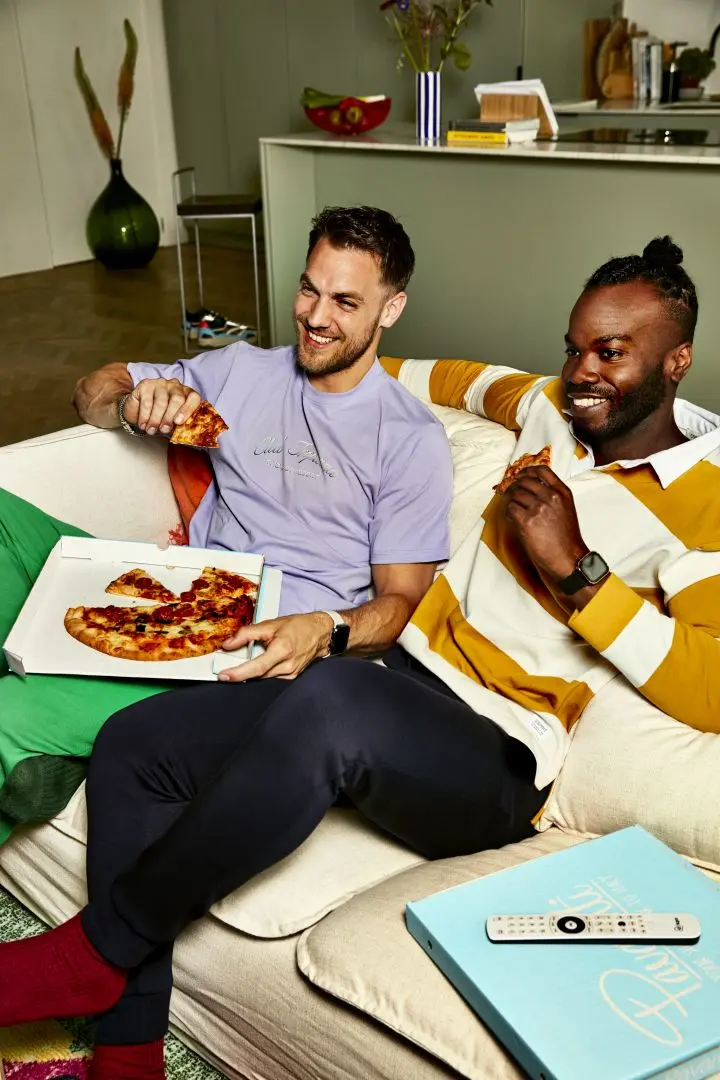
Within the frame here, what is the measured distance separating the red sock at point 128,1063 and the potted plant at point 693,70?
4.97 m

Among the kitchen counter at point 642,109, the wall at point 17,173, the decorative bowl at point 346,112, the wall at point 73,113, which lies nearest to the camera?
the decorative bowl at point 346,112

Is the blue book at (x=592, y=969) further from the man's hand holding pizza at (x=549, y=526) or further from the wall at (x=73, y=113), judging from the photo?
the wall at (x=73, y=113)

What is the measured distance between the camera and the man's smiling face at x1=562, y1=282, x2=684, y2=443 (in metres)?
1.57

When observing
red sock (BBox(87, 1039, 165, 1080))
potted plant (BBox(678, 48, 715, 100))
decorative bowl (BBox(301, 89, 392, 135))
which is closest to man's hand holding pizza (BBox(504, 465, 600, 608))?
red sock (BBox(87, 1039, 165, 1080))

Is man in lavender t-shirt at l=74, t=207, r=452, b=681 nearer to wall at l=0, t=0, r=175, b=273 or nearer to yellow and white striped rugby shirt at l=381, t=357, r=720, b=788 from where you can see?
yellow and white striped rugby shirt at l=381, t=357, r=720, b=788

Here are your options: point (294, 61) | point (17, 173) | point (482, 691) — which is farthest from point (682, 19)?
point (482, 691)

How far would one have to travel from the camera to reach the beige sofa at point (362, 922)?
1.19 m

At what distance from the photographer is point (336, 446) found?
6.07 ft

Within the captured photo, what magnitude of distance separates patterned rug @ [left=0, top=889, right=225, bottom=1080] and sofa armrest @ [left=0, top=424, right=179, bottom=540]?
91 cm

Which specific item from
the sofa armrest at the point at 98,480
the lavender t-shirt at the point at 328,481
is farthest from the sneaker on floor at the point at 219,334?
the lavender t-shirt at the point at 328,481

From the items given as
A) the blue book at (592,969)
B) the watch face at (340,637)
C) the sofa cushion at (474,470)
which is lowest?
the blue book at (592,969)

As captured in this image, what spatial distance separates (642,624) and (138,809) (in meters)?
0.71

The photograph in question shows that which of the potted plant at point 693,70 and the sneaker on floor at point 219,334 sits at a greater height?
the potted plant at point 693,70

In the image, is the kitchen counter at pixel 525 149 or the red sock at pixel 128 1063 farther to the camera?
the kitchen counter at pixel 525 149
